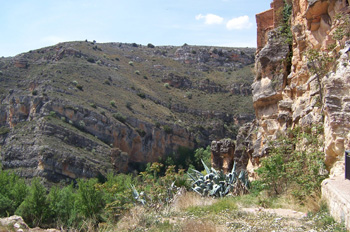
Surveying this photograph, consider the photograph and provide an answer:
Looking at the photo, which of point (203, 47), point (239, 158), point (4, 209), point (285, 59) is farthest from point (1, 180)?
point (203, 47)

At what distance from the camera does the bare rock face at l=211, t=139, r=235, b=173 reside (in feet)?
91.7

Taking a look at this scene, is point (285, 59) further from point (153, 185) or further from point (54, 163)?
point (54, 163)

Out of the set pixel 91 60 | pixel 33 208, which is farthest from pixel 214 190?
pixel 91 60

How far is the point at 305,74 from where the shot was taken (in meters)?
11.9

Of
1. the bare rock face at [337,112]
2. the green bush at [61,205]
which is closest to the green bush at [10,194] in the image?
the green bush at [61,205]

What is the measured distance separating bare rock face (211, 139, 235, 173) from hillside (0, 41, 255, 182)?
48.0 ft

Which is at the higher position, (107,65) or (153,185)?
(107,65)

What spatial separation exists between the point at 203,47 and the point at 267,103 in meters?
69.7

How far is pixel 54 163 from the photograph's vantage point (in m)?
36.3

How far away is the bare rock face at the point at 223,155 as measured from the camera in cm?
2794

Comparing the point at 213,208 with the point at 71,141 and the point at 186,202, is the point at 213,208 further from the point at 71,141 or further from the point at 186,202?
the point at 71,141

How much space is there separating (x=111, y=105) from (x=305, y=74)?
40.2 metres

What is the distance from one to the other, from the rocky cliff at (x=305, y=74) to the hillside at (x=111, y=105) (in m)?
26.3

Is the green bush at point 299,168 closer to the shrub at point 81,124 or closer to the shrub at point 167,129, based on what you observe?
the shrub at point 81,124
